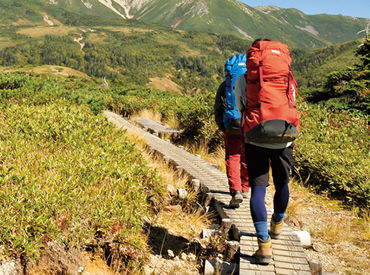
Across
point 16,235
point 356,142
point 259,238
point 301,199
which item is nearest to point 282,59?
point 259,238

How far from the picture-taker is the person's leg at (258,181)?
9.79ft

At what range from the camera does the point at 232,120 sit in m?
4.13

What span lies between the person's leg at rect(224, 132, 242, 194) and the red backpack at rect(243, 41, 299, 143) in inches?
57.7

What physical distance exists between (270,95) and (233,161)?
172 centimetres

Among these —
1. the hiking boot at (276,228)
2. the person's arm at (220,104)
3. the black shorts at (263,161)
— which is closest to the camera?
the black shorts at (263,161)

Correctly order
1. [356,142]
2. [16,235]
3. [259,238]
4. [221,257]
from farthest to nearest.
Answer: [356,142] < [221,257] < [259,238] < [16,235]

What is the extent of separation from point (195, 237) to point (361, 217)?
9.39ft

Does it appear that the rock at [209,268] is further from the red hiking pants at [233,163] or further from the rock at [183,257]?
the red hiking pants at [233,163]

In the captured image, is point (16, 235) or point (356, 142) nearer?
point (16, 235)

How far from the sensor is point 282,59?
112 inches

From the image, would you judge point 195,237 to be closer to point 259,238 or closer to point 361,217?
point 259,238

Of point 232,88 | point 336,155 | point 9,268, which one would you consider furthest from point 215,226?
point 336,155

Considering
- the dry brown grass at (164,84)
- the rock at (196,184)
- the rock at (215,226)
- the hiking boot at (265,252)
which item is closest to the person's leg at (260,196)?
the hiking boot at (265,252)

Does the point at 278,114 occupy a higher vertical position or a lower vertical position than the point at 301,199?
higher
